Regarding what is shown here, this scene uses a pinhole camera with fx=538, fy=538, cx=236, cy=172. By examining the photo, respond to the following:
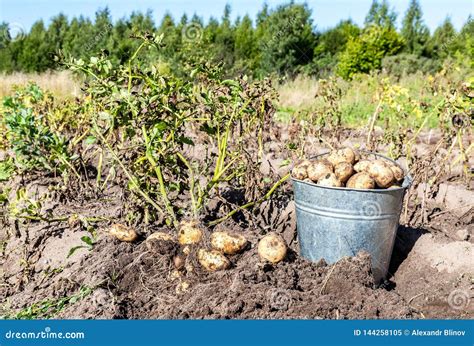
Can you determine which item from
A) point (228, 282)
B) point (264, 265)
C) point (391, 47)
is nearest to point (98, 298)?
point (228, 282)

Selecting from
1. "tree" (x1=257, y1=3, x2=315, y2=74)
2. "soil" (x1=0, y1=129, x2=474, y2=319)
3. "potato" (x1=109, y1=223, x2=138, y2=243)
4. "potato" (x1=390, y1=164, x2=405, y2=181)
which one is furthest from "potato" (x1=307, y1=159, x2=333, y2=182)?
"tree" (x1=257, y1=3, x2=315, y2=74)

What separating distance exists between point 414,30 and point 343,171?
65.4 feet

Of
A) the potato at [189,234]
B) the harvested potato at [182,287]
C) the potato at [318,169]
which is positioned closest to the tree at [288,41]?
the potato at [318,169]

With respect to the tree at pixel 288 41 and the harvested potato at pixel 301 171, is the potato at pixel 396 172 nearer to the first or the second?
the harvested potato at pixel 301 171

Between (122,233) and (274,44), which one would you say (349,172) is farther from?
(274,44)

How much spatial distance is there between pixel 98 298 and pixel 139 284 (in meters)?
0.26

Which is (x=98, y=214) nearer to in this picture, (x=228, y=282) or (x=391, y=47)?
(x=228, y=282)

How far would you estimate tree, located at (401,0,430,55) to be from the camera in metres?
19.6

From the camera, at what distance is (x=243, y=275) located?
8.34 ft

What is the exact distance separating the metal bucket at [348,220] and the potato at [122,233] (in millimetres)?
934

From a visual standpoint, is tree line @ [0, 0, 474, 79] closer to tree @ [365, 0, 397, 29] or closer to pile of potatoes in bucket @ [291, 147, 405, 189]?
tree @ [365, 0, 397, 29]

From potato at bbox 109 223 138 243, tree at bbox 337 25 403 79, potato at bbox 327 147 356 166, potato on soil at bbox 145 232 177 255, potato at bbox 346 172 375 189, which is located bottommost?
potato on soil at bbox 145 232 177 255

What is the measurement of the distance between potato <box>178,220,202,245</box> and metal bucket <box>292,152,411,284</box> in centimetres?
57

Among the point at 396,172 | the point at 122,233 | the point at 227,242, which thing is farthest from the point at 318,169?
the point at 122,233
